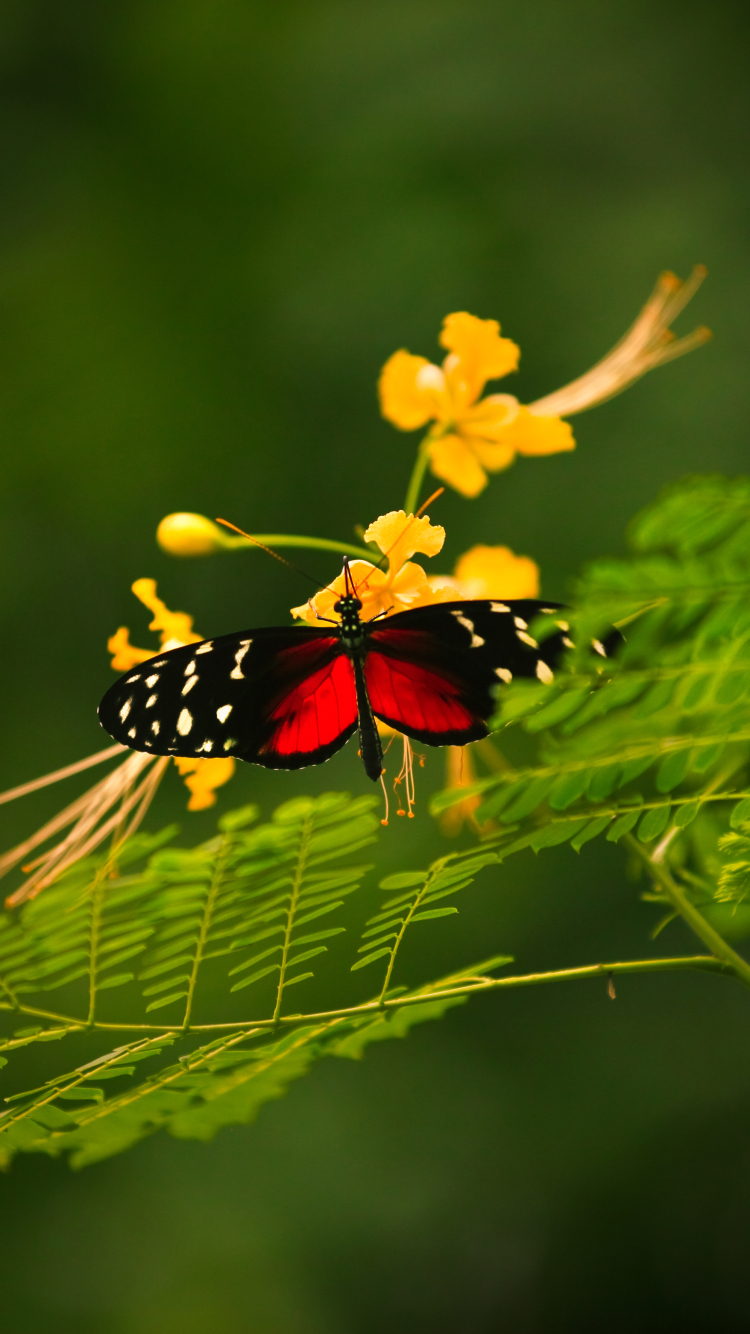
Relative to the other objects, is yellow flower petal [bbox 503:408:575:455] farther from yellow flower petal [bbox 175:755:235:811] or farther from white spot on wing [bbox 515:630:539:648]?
yellow flower petal [bbox 175:755:235:811]

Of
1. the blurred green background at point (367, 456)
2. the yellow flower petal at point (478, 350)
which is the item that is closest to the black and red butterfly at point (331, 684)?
the yellow flower petal at point (478, 350)

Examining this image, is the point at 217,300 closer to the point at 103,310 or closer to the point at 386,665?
the point at 103,310

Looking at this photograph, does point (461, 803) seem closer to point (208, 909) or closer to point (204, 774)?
point (204, 774)

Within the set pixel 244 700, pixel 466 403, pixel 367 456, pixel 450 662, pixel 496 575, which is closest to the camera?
pixel 450 662

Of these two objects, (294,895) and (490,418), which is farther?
(490,418)

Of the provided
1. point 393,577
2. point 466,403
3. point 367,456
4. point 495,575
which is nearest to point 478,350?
point 466,403

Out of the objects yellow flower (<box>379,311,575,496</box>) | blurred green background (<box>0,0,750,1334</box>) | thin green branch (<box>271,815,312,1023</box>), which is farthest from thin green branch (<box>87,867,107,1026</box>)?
blurred green background (<box>0,0,750,1334</box>)

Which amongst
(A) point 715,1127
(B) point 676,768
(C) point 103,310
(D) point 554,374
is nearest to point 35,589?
(C) point 103,310
